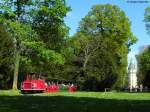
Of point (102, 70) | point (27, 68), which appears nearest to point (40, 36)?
point (27, 68)

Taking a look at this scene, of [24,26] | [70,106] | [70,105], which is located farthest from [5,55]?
[70,106]

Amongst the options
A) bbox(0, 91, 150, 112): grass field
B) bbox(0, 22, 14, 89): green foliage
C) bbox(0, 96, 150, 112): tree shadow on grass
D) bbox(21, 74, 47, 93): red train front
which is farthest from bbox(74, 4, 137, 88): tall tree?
bbox(0, 96, 150, 112): tree shadow on grass

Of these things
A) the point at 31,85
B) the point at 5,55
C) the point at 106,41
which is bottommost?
the point at 31,85

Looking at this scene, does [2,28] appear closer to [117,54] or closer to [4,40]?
[4,40]

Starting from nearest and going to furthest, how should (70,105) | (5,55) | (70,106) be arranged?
1. (70,106)
2. (70,105)
3. (5,55)

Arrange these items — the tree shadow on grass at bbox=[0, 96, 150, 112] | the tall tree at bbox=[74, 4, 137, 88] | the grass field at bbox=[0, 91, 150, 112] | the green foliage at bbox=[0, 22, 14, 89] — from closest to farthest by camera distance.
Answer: the tree shadow on grass at bbox=[0, 96, 150, 112] → the grass field at bbox=[0, 91, 150, 112] → the green foliage at bbox=[0, 22, 14, 89] → the tall tree at bbox=[74, 4, 137, 88]

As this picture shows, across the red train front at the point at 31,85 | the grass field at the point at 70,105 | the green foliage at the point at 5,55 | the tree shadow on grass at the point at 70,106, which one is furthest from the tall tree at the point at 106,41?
the tree shadow on grass at the point at 70,106

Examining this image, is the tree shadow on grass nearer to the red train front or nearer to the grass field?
the grass field

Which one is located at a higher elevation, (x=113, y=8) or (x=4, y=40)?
(x=113, y=8)

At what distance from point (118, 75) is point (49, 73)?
565 inches

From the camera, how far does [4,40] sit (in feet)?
248

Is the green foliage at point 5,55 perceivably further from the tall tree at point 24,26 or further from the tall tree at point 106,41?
the tall tree at point 106,41

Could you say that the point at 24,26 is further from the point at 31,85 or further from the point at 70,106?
the point at 70,106

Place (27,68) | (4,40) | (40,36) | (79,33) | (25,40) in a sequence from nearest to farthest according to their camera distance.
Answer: (25,40) → (40,36) → (4,40) → (27,68) → (79,33)
